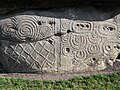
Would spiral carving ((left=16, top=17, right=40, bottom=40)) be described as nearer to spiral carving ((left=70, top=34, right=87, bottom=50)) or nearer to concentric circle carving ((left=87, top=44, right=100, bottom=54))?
spiral carving ((left=70, top=34, right=87, bottom=50))

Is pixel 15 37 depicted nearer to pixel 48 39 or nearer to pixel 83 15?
pixel 48 39

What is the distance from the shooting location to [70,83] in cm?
653

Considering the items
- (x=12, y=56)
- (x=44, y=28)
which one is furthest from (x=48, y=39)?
(x=12, y=56)

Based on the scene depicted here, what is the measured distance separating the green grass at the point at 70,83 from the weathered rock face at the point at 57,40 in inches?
16.2

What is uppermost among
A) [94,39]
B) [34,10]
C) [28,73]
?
[34,10]

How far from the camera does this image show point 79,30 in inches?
276

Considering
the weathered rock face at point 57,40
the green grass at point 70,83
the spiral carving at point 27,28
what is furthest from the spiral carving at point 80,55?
the spiral carving at point 27,28

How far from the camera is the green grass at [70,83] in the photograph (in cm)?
641

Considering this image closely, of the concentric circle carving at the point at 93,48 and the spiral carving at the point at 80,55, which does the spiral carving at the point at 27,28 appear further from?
the concentric circle carving at the point at 93,48

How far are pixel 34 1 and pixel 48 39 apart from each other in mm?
628

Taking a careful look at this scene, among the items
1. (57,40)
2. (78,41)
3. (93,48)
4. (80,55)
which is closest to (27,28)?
(57,40)

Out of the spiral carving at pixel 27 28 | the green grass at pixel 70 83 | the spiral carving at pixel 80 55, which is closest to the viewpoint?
the green grass at pixel 70 83

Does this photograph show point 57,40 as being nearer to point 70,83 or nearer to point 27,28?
point 27,28

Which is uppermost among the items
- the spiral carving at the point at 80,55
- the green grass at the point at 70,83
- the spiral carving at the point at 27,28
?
the spiral carving at the point at 27,28
